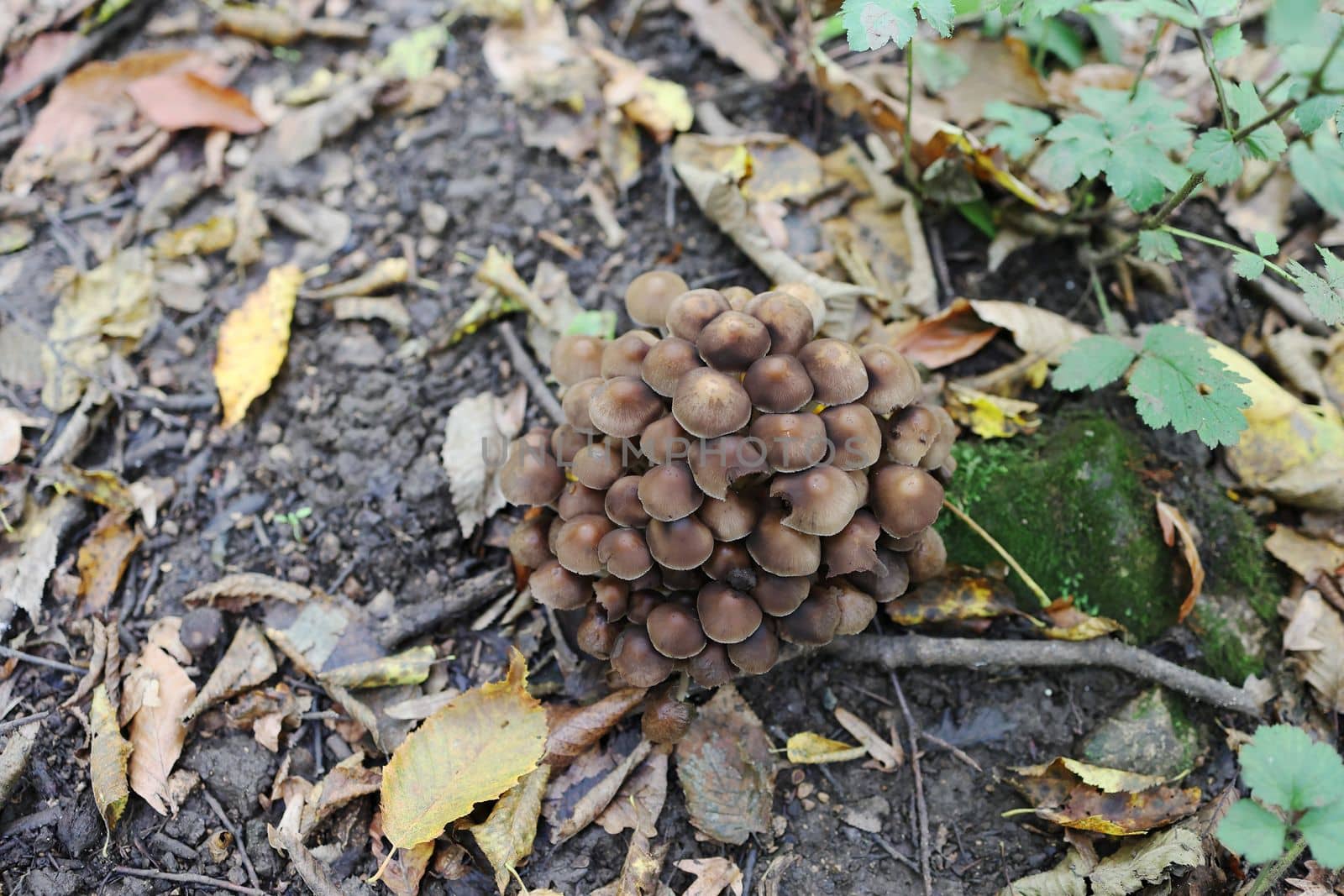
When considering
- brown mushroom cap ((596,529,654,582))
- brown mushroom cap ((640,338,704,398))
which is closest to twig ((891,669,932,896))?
brown mushroom cap ((596,529,654,582))

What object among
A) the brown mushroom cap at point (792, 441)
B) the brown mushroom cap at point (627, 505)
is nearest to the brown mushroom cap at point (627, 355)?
the brown mushroom cap at point (627, 505)

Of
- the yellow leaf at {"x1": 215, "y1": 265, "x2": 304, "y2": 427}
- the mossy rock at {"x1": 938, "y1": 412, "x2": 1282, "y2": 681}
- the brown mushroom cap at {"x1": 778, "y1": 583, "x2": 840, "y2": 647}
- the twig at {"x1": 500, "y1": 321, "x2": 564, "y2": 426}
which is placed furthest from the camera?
the yellow leaf at {"x1": 215, "y1": 265, "x2": 304, "y2": 427}

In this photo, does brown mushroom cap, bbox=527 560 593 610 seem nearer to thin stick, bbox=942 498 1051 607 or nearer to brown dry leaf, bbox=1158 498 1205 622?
thin stick, bbox=942 498 1051 607

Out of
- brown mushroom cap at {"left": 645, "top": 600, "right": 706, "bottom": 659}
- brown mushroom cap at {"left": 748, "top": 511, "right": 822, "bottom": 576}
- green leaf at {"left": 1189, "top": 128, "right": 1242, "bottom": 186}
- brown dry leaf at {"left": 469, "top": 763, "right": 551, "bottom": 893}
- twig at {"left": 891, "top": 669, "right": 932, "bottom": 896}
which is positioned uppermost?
green leaf at {"left": 1189, "top": 128, "right": 1242, "bottom": 186}

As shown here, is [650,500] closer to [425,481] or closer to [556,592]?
[556,592]

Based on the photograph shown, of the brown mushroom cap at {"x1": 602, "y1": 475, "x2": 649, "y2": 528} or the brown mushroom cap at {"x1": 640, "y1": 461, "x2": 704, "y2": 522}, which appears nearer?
the brown mushroom cap at {"x1": 640, "y1": 461, "x2": 704, "y2": 522}

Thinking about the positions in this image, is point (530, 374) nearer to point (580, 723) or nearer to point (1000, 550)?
point (580, 723)
